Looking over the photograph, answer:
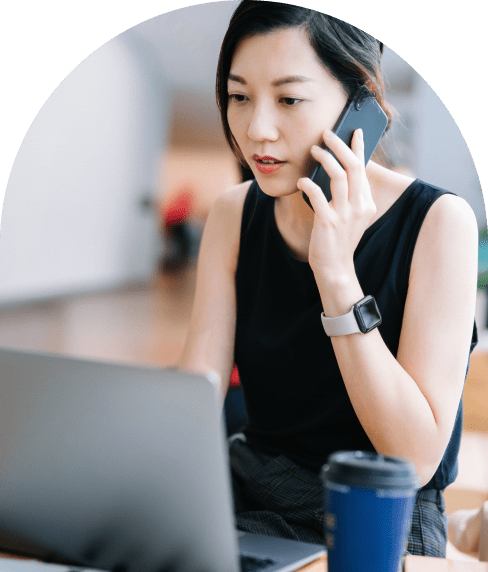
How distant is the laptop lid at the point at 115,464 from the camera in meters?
0.53

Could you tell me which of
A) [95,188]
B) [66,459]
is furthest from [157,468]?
[95,188]

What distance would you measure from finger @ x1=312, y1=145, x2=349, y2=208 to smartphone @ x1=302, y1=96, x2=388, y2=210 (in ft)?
0.14

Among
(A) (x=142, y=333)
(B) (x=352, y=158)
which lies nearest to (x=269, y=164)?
(B) (x=352, y=158)

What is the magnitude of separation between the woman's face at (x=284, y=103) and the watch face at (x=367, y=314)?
29 cm

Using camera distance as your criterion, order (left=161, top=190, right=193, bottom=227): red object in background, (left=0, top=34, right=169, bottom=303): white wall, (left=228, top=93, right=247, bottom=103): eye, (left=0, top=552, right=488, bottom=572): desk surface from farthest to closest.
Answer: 1. (left=161, top=190, right=193, bottom=227): red object in background
2. (left=0, top=34, right=169, bottom=303): white wall
3. (left=228, top=93, right=247, bottom=103): eye
4. (left=0, top=552, right=488, bottom=572): desk surface

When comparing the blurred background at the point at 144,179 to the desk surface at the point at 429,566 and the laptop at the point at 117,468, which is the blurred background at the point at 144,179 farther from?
the laptop at the point at 117,468

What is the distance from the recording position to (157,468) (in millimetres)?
552

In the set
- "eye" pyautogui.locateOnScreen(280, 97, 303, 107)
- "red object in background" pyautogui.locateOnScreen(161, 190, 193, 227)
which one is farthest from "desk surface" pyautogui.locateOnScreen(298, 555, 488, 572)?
"red object in background" pyautogui.locateOnScreen(161, 190, 193, 227)

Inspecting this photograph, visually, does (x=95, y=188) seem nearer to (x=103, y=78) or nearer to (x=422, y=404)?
(x=103, y=78)

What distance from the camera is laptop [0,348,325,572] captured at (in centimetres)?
53

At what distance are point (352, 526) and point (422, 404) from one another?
0.42 meters

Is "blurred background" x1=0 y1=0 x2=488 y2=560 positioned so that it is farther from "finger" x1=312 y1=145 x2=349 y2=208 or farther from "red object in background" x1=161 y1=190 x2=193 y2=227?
"finger" x1=312 y1=145 x2=349 y2=208

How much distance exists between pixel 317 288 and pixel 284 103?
0.34 metres

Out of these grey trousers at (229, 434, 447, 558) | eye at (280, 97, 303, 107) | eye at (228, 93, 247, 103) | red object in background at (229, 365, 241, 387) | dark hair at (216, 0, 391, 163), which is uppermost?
dark hair at (216, 0, 391, 163)
